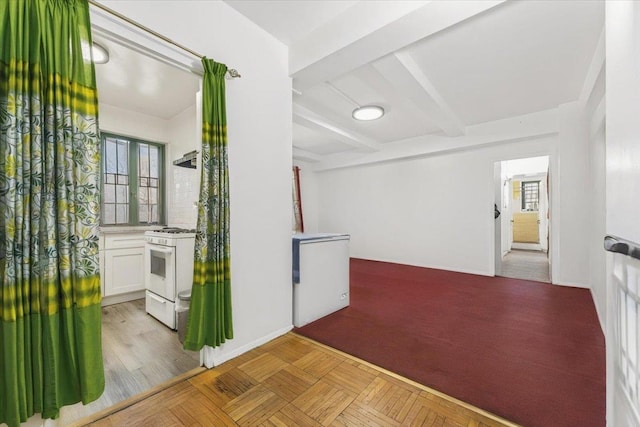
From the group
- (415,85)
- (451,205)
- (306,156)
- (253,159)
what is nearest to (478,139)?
(451,205)

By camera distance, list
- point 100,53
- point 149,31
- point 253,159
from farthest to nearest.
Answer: point 100,53, point 253,159, point 149,31

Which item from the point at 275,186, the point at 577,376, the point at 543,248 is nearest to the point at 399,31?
the point at 275,186

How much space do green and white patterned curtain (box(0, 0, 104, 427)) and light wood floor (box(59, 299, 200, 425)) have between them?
0.40 metres

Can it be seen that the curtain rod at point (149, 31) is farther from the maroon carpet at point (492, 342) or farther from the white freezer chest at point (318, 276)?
the maroon carpet at point (492, 342)

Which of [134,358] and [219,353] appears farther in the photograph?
[134,358]

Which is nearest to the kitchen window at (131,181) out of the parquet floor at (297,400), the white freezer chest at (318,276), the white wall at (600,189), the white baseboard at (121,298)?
the white baseboard at (121,298)

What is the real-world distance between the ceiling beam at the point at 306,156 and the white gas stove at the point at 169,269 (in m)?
3.89

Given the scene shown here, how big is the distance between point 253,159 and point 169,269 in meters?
1.34

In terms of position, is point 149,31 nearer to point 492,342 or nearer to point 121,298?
point 121,298

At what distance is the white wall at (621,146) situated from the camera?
0.80 metres

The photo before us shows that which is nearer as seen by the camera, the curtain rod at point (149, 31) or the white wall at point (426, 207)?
the curtain rod at point (149, 31)

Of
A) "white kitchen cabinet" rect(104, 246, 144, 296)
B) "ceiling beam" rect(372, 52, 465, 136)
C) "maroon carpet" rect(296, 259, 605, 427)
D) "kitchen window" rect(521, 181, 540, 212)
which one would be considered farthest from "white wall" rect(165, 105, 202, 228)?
"kitchen window" rect(521, 181, 540, 212)

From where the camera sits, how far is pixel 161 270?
253cm

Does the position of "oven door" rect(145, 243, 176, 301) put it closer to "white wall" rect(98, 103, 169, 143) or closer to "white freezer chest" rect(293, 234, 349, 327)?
"white freezer chest" rect(293, 234, 349, 327)
